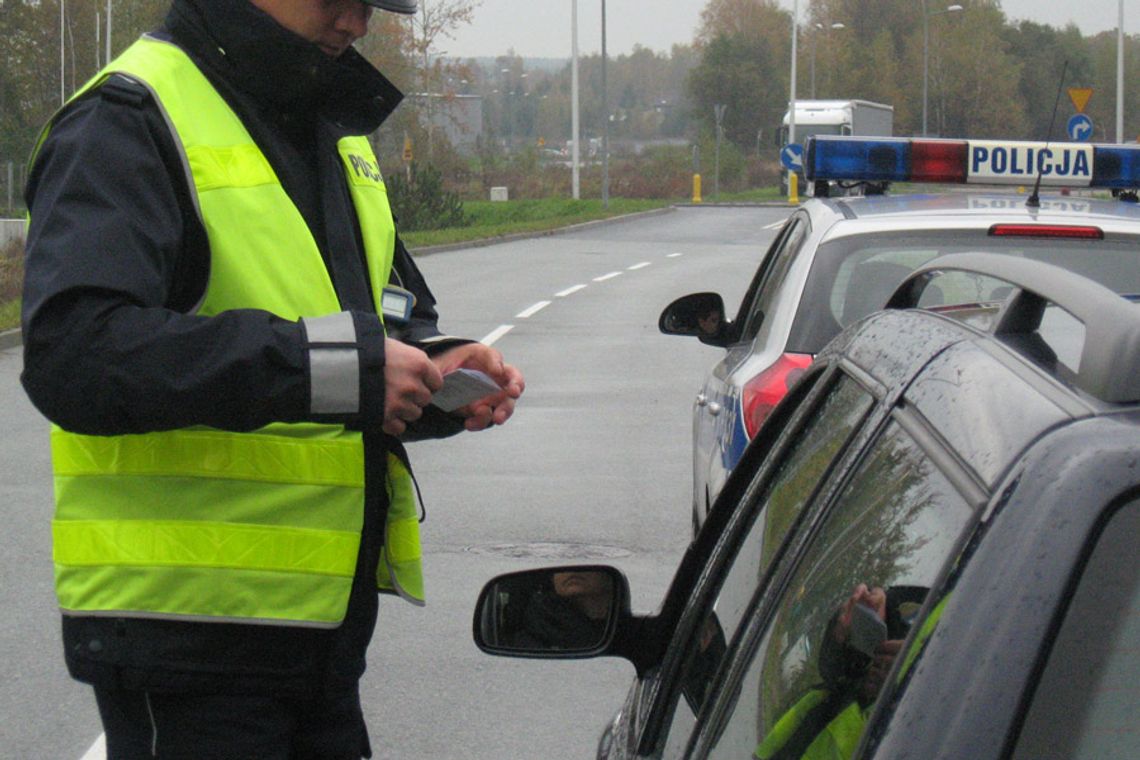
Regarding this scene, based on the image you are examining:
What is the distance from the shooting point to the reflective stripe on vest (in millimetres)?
2303

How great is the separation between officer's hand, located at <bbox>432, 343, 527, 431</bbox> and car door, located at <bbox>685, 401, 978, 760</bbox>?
77cm

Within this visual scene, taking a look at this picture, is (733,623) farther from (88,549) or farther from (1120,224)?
(1120,224)

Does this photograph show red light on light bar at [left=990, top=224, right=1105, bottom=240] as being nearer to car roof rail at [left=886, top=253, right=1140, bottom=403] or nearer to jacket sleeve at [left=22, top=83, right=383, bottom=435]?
jacket sleeve at [left=22, top=83, right=383, bottom=435]

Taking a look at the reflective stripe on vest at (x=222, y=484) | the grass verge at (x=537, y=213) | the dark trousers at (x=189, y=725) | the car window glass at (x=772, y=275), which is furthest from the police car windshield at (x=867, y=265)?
the grass verge at (x=537, y=213)

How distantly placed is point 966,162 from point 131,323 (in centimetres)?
423

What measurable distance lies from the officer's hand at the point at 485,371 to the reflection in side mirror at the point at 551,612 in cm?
29

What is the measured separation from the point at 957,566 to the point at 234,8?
1577 mm

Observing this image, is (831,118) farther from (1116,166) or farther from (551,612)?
(551,612)

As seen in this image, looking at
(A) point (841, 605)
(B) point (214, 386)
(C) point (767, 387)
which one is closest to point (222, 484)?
(B) point (214, 386)

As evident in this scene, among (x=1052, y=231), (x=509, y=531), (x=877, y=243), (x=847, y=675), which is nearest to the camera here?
(x=847, y=675)

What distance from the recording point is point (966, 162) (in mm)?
5871

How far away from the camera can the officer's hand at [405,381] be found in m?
2.28

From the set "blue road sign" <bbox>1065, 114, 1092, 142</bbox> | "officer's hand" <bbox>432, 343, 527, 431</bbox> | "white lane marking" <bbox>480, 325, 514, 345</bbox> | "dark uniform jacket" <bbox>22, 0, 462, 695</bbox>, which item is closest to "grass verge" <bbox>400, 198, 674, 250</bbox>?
"blue road sign" <bbox>1065, 114, 1092, 142</bbox>

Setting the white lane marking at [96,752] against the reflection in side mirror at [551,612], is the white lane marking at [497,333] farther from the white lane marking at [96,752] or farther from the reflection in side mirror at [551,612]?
the reflection in side mirror at [551,612]
